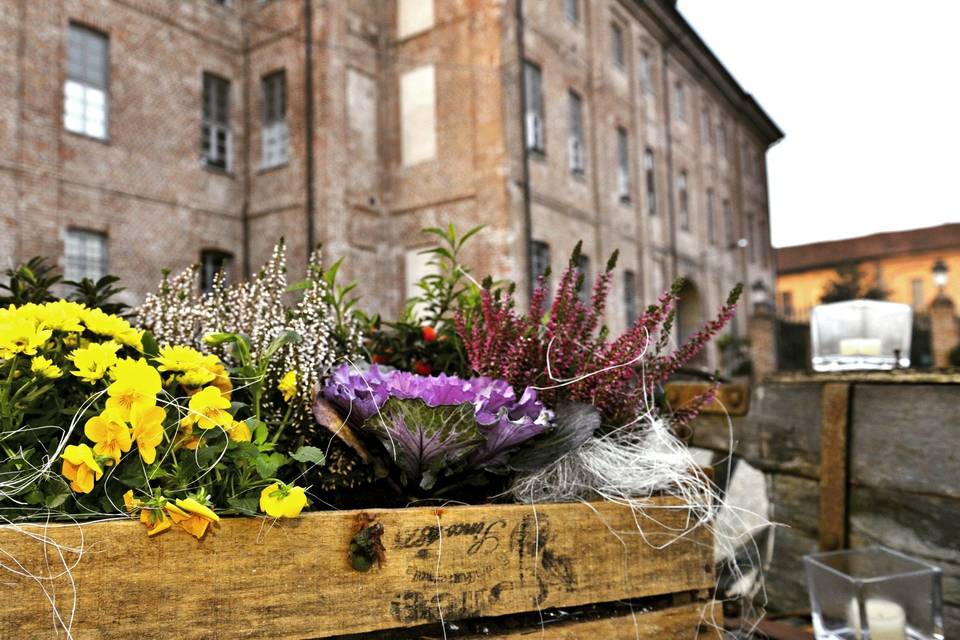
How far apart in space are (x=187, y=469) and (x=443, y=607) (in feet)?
1.35

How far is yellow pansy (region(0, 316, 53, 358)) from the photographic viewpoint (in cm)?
93

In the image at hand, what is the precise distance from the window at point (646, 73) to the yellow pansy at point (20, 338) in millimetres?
17427

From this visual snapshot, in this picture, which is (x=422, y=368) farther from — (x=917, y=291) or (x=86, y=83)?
(x=917, y=291)

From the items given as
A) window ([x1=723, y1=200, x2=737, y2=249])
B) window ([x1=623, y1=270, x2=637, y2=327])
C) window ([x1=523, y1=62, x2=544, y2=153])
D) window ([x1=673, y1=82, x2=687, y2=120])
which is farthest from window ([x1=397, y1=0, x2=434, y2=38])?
window ([x1=723, y1=200, x2=737, y2=249])

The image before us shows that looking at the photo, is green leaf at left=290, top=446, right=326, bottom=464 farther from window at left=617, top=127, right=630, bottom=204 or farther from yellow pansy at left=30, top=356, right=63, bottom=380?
window at left=617, top=127, right=630, bottom=204

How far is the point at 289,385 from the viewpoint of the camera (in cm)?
116

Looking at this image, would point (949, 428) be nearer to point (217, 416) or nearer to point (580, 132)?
point (217, 416)

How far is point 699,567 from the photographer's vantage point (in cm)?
128

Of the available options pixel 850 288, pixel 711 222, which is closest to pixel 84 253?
pixel 711 222

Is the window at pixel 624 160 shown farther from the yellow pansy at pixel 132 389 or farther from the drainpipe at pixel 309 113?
the yellow pansy at pixel 132 389

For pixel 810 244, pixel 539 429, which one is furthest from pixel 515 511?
pixel 810 244

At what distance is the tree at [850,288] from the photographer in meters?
25.6

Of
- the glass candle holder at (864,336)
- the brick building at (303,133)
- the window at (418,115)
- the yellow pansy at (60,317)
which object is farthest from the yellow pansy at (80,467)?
the window at (418,115)

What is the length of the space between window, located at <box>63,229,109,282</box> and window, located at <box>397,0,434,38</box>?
6.47 meters
